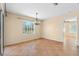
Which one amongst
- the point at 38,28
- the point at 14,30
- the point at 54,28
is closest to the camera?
the point at 14,30

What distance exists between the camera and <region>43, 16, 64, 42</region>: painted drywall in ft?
24.5

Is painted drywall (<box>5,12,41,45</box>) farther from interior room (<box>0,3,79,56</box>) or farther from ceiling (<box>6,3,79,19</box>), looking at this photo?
ceiling (<box>6,3,79,19</box>)

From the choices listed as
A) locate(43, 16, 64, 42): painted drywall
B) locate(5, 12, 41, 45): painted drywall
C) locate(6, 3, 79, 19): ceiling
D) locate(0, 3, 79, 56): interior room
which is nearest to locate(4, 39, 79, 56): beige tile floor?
locate(0, 3, 79, 56): interior room

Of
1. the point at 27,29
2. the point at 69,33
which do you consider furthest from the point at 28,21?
the point at 69,33

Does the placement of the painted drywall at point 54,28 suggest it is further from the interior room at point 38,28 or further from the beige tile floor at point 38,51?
the beige tile floor at point 38,51

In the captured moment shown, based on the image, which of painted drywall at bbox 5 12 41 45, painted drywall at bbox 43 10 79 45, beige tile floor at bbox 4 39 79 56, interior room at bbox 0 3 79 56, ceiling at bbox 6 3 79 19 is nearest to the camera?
beige tile floor at bbox 4 39 79 56

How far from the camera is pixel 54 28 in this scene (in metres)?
7.90

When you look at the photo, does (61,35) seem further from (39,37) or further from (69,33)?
(69,33)

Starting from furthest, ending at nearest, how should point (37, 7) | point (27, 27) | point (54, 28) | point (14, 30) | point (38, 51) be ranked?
point (54, 28)
point (27, 27)
point (14, 30)
point (37, 7)
point (38, 51)

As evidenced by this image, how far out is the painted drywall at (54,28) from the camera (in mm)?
7483

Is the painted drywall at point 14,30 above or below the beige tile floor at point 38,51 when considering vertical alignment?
above

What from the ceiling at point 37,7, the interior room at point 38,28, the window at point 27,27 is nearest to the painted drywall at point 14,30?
the interior room at point 38,28

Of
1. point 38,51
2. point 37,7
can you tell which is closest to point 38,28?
point 37,7

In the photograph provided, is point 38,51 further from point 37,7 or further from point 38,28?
point 38,28
